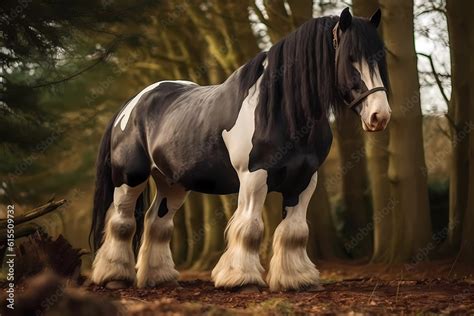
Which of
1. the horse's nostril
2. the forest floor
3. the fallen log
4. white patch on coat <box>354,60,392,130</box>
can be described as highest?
white patch on coat <box>354,60,392,130</box>

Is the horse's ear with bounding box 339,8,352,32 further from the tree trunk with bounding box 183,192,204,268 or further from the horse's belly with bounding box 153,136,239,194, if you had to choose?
the tree trunk with bounding box 183,192,204,268

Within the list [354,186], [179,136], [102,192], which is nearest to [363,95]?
[179,136]

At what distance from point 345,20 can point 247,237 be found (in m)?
2.20

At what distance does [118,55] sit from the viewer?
16.7m

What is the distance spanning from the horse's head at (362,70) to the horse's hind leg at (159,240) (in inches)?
118

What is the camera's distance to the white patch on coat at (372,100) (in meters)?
6.58

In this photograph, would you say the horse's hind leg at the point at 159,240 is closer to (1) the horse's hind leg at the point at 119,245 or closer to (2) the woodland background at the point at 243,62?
(1) the horse's hind leg at the point at 119,245

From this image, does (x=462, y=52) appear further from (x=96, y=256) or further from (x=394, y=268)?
(x=96, y=256)

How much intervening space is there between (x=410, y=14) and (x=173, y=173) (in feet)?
17.8

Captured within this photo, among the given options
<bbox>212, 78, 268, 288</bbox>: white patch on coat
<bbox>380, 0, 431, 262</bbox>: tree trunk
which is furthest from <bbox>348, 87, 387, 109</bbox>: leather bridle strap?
<bbox>380, 0, 431, 262</bbox>: tree trunk

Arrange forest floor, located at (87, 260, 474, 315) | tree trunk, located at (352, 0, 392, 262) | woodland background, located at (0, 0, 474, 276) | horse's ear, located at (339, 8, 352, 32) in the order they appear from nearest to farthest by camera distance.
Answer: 1. forest floor, located at (87, 260, 474, 315)
2. horse's ear, located at (339, 8, 352, 32)
3. woodland background, located at (0, 0, 474, 276)
4. tree trunk, located at (352, 0, 392, 262)

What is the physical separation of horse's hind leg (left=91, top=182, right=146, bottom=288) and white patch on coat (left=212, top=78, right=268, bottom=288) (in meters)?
1.82

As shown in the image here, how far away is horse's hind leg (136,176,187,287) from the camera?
29.1ft

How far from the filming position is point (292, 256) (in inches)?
292
